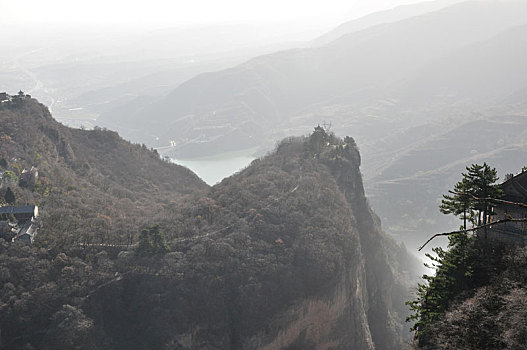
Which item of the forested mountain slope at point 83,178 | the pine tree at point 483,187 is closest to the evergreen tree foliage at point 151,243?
the forested mountain slope at point 83,178

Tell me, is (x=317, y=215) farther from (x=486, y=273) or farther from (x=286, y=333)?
(x=486, y=273)

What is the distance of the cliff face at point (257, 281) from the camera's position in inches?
1374

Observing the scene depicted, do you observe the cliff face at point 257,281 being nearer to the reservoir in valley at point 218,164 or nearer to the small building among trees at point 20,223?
the small building among trees at point 20,223

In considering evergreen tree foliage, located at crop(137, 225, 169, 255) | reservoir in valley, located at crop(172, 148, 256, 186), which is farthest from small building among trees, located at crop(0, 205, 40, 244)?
reservoir in valley, located at crop(172, 148, 256, 186)

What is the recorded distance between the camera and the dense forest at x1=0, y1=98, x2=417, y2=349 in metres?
33.2

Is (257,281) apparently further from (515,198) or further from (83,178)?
(83,178)

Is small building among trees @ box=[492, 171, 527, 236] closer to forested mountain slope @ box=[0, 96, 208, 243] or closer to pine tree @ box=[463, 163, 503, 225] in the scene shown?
pine tree @ box=[463, 163, 503, 225]

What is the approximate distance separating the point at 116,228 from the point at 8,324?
39.7 feet

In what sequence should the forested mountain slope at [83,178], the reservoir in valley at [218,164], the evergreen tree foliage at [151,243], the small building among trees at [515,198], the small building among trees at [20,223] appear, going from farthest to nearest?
the reservoir in valley at [218,164]
the forested mountain slope at [83,178]
the evergreen tree foliage at [151,243]
the small building among trees at [20,223]
the small building among trees at [515,198]

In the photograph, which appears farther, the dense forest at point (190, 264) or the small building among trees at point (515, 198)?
the dense forest at point (190, 264)

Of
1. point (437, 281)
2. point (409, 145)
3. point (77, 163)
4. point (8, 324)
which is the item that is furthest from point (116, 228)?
point (409, 145)

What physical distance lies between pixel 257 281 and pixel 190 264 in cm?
504

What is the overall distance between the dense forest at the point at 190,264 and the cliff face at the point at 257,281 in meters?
0.09

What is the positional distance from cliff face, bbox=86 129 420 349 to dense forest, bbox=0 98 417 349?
0.31 ft
